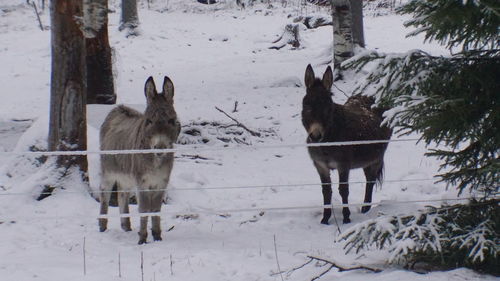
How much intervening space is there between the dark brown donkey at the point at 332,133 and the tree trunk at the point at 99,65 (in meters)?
5.06

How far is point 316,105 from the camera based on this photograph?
7.52m

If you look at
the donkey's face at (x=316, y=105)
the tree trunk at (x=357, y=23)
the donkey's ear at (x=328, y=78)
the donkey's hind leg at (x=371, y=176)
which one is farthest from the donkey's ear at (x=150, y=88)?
the tree trunk at (x=357, y=23)

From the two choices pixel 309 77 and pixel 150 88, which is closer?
pixel 150 88

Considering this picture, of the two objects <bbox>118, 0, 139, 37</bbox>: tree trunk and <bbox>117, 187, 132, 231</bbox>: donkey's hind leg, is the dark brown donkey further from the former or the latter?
<bbox>118, 0, 139, 37</bbox>: tree trunk

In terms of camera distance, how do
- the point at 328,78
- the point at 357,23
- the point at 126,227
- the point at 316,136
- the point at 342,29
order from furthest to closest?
the point at 357,23
the point at 342,29
the point at 328,78
the point at 316,136
the point at 126,227

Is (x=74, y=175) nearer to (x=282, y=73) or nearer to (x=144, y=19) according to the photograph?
(x=282, y=73)

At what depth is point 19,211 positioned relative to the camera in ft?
24.3

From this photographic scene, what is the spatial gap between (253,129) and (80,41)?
504 cm

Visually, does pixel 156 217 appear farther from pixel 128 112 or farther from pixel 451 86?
pixel 451 86

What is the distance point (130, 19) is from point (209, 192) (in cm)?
1719

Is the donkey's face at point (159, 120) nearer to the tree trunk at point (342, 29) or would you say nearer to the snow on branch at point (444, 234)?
the snow on branch at point (444, 234)

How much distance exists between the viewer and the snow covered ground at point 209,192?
5.57 m

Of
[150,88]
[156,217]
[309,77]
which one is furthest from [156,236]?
[309,77]

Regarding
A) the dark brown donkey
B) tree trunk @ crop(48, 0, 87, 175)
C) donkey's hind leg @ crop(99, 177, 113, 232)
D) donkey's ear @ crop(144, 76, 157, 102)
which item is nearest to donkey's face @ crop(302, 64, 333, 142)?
the dark brown donkey
